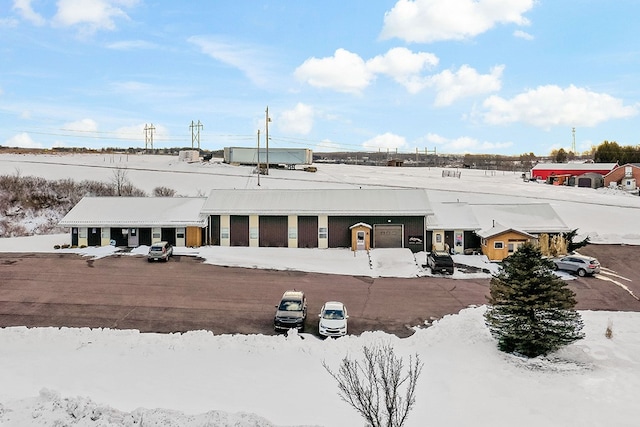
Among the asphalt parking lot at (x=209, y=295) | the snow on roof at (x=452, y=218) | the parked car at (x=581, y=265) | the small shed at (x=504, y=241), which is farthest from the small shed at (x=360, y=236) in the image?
the parked car at (x=581, y=265)

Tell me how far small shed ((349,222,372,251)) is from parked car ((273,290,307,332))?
17.1 m

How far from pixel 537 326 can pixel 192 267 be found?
23060 mm

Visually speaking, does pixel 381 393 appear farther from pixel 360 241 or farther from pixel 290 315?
pixel 360 241

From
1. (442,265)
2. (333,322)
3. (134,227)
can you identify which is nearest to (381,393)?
(333,322)

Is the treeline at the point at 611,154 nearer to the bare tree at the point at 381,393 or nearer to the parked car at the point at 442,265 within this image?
the parked car at the point at 442,265

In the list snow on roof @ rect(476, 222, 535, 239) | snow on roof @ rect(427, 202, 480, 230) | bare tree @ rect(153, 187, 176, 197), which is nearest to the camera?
snow on roof @ rect(476, 222, 535, 239)

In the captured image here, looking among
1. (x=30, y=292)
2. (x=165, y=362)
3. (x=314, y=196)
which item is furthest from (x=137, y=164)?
(x=165, y=362)

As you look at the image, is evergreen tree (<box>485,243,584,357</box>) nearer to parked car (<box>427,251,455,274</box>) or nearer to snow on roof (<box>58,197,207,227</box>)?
parked car (<box>427,251,455,274</box>)

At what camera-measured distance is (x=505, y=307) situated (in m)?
18.6

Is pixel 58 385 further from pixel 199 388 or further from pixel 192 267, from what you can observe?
pixel 192 267

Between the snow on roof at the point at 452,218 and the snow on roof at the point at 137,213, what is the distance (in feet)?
65.6

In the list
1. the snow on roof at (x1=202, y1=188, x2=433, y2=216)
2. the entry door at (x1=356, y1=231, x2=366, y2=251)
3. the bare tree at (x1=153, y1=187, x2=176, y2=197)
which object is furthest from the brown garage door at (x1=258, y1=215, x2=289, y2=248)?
the bare tree at (x1=153, y1=187, x2=176, y2=197)

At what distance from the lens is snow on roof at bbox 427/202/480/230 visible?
125ft

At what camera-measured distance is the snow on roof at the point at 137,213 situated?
3944cm
